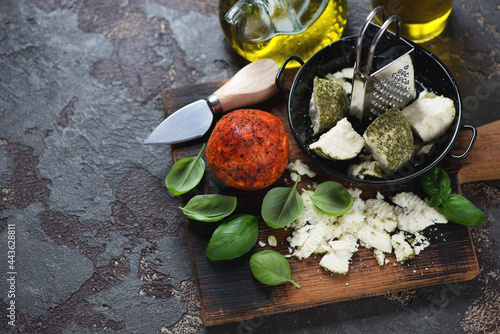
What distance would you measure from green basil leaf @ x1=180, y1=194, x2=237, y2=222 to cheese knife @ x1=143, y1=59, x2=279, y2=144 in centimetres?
20

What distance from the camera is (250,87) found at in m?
1.41

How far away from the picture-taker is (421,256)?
1.30 m

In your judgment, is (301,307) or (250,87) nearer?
(301,307)

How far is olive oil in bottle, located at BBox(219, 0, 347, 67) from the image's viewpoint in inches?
53.5

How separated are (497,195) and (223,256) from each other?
2.61 feet

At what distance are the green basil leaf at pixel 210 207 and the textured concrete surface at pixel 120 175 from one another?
0.15 metres

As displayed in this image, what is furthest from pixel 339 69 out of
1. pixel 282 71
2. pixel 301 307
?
pixel 301 307

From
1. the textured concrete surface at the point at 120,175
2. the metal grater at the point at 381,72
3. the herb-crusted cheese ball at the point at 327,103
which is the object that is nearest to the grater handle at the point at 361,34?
the metal grater at the point at 381,72

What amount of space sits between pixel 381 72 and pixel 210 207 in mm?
530

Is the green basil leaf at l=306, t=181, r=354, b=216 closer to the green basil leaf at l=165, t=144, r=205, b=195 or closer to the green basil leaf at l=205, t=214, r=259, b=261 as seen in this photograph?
the green basil leaf at l=205, t=214, r=259, b=261

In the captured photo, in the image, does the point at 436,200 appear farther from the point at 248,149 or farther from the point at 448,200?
the point at 248,149

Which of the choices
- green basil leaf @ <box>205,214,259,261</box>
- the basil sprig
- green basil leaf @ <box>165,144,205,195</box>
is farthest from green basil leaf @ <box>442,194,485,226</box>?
green basil leaf @ <box>165,144,205,195</box>

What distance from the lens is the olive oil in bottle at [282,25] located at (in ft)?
4.46

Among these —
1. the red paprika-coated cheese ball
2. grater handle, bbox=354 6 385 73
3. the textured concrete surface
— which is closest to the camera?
grater handle, bbox=354 6 385 73
